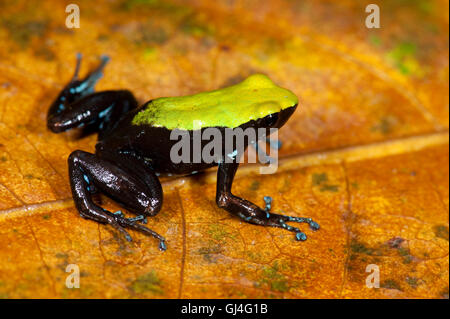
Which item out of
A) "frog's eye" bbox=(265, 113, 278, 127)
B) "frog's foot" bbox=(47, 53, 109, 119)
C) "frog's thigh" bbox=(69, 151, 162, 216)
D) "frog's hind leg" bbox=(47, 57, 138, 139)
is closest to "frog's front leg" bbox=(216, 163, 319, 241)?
"frog's thigh" bbox=(69, 151, 162, 216)

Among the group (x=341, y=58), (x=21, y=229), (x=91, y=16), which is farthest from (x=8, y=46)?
(x=341, y=58)

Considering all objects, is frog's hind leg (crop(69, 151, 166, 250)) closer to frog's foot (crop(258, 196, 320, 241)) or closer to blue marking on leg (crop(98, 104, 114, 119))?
blue marking on leg (crop(98, 104, 114, 119))

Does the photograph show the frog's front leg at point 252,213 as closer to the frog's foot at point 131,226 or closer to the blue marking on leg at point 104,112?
the frog's foot at point 131,226

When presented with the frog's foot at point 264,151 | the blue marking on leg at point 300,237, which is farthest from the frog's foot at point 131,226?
the frog's foot at point 264,151

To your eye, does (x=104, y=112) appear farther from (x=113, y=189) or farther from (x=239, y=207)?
(x=239, y=207)

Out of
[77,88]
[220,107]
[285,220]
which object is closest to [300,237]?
[285,220]

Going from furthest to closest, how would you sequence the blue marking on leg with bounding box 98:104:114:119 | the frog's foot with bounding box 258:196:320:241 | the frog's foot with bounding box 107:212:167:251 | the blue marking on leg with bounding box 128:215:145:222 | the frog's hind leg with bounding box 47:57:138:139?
the blue marking on leg with bounding box 98:104:114:119 < the frog's hind leg with bounding box 47:57:138:139 < the frog's foot with bounding box 258:196:320:241 < the blue marking on leg with bounding box 128:215:145:222 < the frog's foot with bounding box 107:212:167:251
